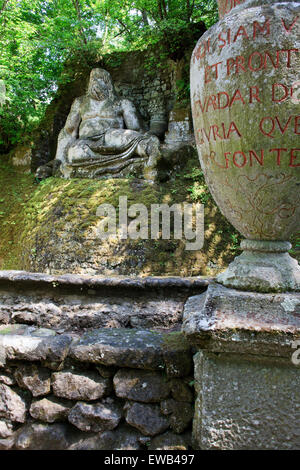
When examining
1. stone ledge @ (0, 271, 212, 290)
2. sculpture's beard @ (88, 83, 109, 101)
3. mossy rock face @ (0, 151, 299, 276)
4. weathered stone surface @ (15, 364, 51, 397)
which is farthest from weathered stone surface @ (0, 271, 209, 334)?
sculpture's beard @ (88, 83, 109, 101)

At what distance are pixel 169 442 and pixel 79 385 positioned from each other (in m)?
0.48

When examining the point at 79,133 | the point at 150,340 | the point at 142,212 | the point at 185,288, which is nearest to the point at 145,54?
the point at 79,133

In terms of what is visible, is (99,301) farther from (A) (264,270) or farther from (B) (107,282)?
(A) (264,270)

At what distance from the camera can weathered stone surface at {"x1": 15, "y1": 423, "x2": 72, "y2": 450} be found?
156cm

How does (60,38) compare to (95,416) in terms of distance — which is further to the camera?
(60,38)

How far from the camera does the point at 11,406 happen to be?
1.66 metres

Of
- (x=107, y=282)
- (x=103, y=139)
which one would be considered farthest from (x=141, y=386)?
(x=103, y=139)

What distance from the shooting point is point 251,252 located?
5.44 ft

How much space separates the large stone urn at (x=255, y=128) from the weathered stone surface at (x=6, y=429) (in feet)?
4.24

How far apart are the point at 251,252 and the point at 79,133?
5.83 meters

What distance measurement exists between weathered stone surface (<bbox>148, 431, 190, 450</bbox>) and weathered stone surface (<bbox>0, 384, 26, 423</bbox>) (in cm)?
67

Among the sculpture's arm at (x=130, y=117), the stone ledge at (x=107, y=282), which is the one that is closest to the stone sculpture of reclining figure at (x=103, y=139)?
the sculpture's arm at (x=130, y=117)
